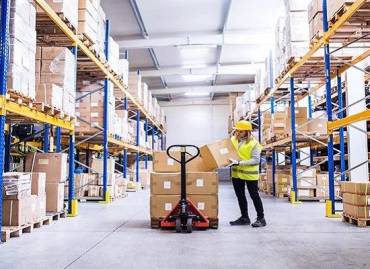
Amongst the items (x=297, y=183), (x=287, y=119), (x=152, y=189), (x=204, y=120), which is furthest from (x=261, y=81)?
(x=204, y=120)

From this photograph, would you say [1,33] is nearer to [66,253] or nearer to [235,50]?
[66,253]

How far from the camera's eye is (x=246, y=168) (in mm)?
6641

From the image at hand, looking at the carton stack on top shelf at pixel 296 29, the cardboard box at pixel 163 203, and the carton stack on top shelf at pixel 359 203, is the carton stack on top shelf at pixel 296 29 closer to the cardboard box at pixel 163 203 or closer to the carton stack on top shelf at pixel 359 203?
the carton stack on top shelf at pixel 359 203

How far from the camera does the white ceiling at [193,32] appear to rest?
13117 millimetres

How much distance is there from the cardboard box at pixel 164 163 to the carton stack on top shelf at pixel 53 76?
1.85 meters

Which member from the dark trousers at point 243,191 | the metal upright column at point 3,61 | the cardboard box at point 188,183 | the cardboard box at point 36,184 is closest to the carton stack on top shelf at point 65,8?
the metal upright column at point 3,61

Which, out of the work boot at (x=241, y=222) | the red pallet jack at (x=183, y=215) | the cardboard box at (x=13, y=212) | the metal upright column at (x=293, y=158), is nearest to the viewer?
the cardboard box at (x=13, y=212)

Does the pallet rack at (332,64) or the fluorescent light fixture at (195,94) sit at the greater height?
the fluorescent light fixture at (195,94)

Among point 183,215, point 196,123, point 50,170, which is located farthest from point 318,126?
point 196,123

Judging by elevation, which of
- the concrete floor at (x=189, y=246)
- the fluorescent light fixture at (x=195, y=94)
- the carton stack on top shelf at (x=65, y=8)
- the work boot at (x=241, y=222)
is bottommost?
the concrete floor at (x=189, y=246)

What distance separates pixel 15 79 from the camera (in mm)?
5438

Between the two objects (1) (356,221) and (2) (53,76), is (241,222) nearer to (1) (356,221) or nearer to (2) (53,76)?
(1) (356,221)

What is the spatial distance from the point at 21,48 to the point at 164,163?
2.60 m

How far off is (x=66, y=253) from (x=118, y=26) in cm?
1141
